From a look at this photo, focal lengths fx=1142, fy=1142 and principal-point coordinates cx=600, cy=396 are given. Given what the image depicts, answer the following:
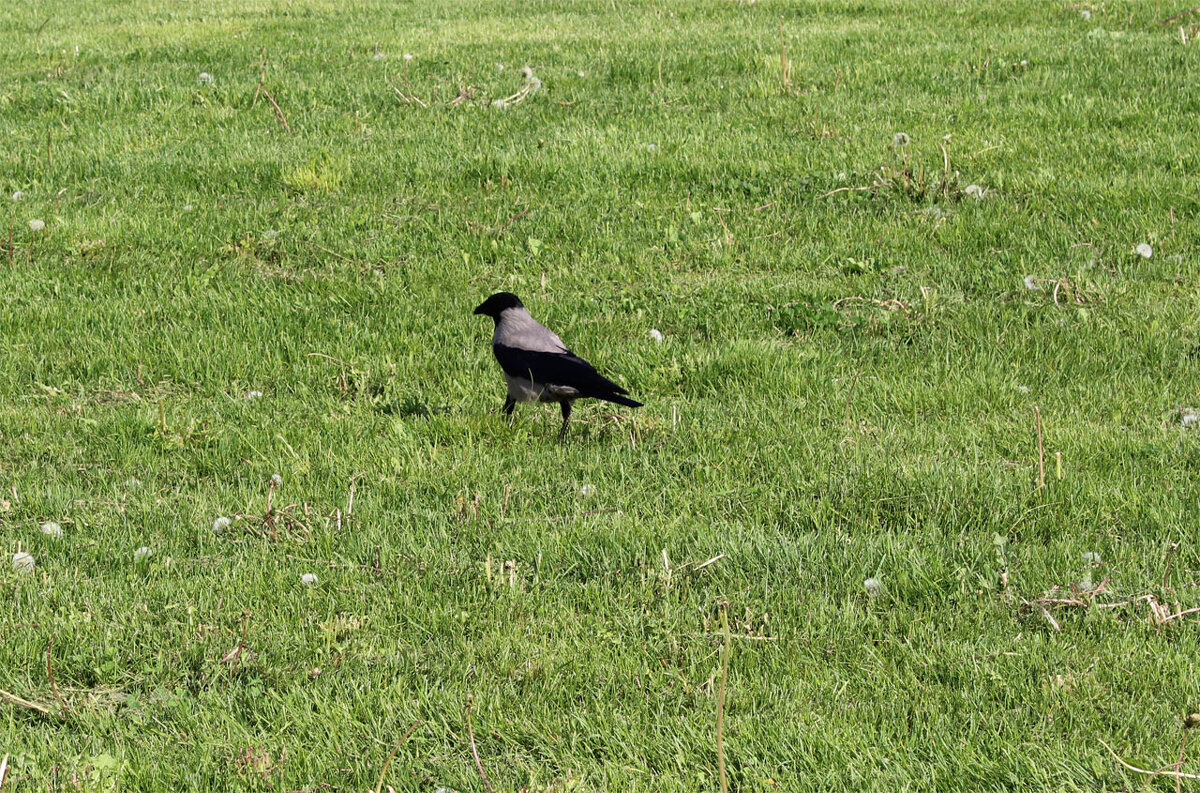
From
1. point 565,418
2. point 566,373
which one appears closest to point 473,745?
point 566,373

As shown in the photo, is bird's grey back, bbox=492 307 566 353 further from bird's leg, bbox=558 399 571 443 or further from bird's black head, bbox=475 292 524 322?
bird's leg, bbox=558 399 571 443

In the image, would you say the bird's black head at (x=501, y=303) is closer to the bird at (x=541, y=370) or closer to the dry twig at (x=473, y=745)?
the bird at (x=541, y=370)

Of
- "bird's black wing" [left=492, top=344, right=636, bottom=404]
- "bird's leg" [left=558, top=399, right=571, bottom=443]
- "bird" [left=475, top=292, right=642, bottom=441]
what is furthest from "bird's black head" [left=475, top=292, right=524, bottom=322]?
"bird's leg" [left=558, top=399, right=571, bottom=443]

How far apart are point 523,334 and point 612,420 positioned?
60 centimetres

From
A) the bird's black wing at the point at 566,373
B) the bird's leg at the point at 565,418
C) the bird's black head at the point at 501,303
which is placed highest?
the bird's black head at the point at 501,303

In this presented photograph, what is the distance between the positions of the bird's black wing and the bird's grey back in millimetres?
76

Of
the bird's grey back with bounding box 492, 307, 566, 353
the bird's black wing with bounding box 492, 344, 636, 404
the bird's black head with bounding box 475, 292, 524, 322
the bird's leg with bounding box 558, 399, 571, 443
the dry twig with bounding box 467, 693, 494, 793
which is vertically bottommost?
the dry twig with bounding box 467, 693, 494, 793

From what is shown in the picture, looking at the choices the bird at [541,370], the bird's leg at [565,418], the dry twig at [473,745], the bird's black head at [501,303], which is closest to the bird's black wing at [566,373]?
the bird at [541,370]

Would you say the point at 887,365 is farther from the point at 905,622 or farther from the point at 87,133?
the point at 87,133

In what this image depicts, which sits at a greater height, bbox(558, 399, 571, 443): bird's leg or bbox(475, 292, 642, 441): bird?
bbox(475, 292, 642, 441): bird

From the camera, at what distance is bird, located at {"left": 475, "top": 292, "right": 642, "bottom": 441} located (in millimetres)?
5105

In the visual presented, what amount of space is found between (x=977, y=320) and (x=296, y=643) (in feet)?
13.7

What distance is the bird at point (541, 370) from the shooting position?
5105 millimetres

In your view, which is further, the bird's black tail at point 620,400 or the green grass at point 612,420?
the bird's black tail at point 620,400
